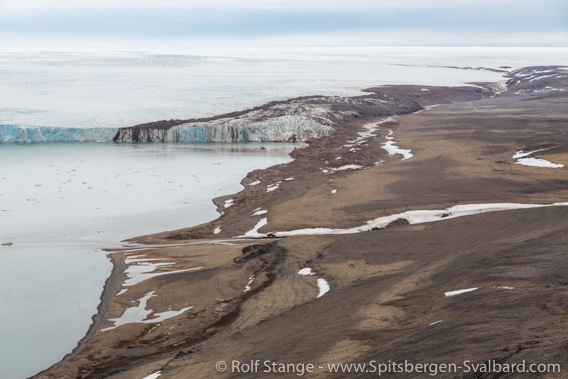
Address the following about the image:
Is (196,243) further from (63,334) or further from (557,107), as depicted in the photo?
(557,107)

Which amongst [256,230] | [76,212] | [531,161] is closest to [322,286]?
[256,230]

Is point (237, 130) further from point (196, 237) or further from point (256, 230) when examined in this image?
point (196, 237)

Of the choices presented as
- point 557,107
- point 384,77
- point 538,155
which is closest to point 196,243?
point 538,155

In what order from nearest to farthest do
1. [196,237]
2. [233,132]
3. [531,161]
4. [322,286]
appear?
[322,286]
[196,237]
[531,161]
[233,132]

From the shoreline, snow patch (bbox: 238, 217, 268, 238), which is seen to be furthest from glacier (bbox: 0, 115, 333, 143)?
snow patch (bbox: 238, 217, 268, 238)

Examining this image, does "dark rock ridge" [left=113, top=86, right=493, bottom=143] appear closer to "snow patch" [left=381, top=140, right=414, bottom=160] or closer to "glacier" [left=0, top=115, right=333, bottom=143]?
"glacier" [left=0, top=115, right=333, bottom=143]

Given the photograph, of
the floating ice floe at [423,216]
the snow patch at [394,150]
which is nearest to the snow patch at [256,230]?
the floating ice floe at [423,216]

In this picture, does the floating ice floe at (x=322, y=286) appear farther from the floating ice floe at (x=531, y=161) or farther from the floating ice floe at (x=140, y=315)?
the floating ice floe at (x=531, y=161)
